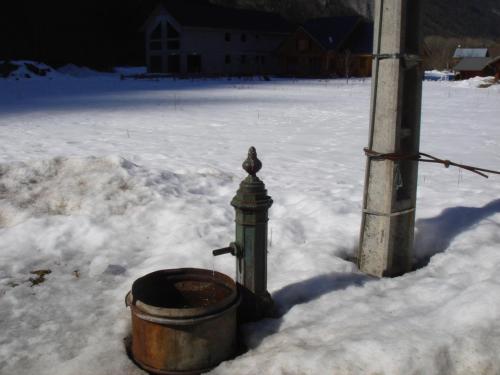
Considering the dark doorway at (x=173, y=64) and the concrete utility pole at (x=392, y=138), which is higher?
the dark doorway at (x=173, y=64)

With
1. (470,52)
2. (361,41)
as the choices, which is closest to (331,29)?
(361,41)

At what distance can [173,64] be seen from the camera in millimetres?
48406

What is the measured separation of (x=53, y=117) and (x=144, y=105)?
3.90 meters

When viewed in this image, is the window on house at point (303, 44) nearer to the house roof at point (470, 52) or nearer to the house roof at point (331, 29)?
the house roof at point (331, 29)

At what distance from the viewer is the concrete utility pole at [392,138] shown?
11.7 ft

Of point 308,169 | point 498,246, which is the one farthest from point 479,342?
point 308,169

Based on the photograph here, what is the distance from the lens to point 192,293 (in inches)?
139

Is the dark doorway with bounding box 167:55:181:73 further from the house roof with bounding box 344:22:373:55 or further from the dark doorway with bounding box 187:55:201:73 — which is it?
the house roof with bounding box 344:22:373:55

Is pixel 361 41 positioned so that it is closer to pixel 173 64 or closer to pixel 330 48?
pixel 330 48

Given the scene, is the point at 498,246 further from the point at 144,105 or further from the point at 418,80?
the point at 144,105

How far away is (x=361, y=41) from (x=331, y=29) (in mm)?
2952

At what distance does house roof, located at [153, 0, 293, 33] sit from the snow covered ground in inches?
1555

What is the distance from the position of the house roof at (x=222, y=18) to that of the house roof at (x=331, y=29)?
3640mm

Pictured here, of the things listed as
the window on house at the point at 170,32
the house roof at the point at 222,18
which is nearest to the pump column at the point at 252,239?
the house roof at the point at 222,18
